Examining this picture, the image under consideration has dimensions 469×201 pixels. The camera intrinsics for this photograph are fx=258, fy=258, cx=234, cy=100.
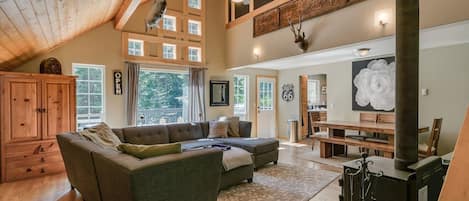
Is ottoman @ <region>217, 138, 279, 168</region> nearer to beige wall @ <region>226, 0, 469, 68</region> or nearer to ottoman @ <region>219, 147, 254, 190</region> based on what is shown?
ottoman @ <region>219, 147, 254, 190</region>

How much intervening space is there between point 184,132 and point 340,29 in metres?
3.47

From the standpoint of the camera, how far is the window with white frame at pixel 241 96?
7551 millimetres

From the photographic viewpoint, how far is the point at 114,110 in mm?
5418

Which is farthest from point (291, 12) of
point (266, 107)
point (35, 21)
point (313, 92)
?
point (313, 92)

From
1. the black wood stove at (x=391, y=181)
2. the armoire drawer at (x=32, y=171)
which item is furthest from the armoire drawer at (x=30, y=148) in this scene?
the black wood stove at (x=391, y=181)

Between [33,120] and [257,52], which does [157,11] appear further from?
[257,52]

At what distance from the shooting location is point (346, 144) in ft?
16.9

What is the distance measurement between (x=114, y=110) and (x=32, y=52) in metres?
1.79

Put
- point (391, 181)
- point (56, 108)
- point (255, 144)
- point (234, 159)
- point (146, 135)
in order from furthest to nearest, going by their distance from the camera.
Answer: point (146, 135) → point (255, 144) → point (56, 108) → point (234, 159) → point (391, 181)

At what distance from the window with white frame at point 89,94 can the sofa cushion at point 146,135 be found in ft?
3.79

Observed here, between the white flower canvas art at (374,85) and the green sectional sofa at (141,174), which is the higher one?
the white flower canvas art at (374,85)

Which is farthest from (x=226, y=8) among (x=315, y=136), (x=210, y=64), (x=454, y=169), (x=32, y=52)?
(x=454, y=169)

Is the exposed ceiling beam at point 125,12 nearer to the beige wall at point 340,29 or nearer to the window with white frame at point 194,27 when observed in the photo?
the window with white frame at point 194,27

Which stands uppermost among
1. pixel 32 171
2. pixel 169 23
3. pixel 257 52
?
pixel 169 23
